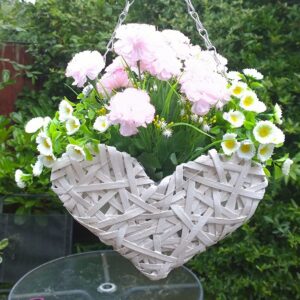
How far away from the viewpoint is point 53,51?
2.08 meters

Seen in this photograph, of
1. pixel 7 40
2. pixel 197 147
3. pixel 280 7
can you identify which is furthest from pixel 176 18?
pixel 197 147

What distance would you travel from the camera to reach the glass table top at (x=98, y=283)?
4.52ft

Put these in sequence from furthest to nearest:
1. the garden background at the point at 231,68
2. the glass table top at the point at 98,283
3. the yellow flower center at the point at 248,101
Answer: the garden background at the point at 231,68
the glass table top at the point at 98,283
the yellow flower center at the point at 248,101

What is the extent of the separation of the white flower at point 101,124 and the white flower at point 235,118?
0.76 feet

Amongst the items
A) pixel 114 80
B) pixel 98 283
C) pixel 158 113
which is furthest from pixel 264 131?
pixel 98 283

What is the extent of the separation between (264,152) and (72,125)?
1.23 feet

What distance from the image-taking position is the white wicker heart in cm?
81

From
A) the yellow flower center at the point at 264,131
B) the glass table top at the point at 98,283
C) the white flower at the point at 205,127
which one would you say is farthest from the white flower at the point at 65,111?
the glass table top at the point at 98,283

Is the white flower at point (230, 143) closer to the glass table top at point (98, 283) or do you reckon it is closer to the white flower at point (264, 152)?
the white flower at point (264, 152)

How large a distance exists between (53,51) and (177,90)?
1.30 m

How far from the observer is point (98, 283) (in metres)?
1.47

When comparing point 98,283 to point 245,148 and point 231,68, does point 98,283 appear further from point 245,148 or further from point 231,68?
point 231,68

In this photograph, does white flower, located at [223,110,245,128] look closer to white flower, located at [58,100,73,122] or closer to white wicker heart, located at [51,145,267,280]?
white wicker heart, located at [51,145,267,280]

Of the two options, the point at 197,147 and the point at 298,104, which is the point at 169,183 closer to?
the point at 197,147
